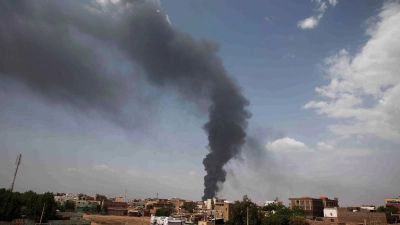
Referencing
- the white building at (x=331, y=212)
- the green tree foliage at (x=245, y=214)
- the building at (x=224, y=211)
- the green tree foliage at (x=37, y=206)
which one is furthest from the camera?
the building at (x=224, y=211)

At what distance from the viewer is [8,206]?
2164 inches

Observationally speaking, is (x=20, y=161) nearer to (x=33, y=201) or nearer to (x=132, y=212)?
(x=33, y=201)

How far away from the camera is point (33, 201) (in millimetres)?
60969

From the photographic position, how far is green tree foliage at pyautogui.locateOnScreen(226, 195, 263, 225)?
67438 millimetres

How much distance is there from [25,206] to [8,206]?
7.33 metres

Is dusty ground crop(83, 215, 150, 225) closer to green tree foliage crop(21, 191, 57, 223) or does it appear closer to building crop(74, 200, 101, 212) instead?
green tree foliage crop(21, 191, 57, 223)

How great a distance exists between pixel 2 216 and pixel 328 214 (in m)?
78.7

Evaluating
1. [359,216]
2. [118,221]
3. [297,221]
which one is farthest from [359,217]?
[118,221]

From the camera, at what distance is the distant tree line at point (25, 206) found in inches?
2163

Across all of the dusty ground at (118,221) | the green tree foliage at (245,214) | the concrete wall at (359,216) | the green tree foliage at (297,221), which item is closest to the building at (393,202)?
the concrete wall at (359,216)

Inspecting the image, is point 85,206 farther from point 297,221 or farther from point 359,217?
point 359,217

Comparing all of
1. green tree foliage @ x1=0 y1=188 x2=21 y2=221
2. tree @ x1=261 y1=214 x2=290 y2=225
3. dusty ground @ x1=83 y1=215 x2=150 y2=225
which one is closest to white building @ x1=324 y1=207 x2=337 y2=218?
tree @ x1=261 y1=214 x2=290 y2=225

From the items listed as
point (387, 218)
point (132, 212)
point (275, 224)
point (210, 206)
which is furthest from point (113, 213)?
point (387, 218)

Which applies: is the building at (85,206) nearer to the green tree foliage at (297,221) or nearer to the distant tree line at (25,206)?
the distant tree line at (25,206)
